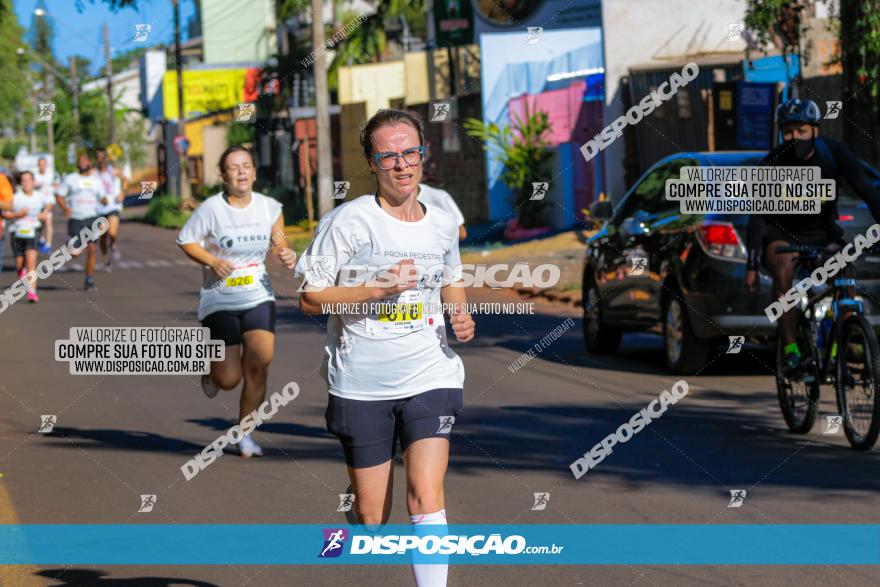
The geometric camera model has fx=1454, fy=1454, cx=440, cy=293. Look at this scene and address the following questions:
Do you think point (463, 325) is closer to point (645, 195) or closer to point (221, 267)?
point (221, 267)

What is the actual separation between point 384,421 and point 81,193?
17.6m

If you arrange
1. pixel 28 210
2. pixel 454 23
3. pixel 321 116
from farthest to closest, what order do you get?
1. pixel 454 23
2. pixel 321 116
3. pixel 28 210

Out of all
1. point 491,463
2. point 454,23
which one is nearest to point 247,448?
point 491,463

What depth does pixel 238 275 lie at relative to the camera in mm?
9133

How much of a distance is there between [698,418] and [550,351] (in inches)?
165

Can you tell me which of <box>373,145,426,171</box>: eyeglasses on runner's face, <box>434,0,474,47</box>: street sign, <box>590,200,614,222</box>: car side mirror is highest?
<box>434,0,474,47</box>: street sign

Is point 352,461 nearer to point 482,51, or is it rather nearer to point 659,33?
point 659,33

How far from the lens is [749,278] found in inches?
367

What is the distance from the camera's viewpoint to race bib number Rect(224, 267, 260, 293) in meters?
9.10

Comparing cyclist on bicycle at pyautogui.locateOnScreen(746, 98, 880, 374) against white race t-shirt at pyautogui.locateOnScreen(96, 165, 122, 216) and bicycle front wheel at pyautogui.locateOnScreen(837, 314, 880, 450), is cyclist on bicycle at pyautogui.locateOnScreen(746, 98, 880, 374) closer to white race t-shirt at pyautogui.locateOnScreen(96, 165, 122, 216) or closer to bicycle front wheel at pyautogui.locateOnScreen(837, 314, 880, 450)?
bicycle front wheel at pyautogui.locateOnScreen(837, 314, 880, 450)

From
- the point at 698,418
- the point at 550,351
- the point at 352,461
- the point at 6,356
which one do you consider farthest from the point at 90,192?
the point at 352,461

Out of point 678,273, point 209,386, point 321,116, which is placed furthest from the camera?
point 321,116

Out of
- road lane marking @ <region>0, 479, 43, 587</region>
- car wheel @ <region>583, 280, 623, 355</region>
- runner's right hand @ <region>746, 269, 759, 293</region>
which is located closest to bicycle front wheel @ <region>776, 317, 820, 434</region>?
runner's right hand @ <region>746, 269, 759, 293</region>

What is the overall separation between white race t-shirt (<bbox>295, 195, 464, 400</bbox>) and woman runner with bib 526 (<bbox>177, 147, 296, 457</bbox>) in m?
3.88
